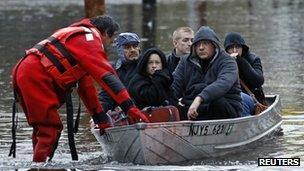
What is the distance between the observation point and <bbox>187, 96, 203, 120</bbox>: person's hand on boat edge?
11062 mm

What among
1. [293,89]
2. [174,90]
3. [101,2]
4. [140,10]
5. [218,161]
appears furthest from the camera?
[140,10]

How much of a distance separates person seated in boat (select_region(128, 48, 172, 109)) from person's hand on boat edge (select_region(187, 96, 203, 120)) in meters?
0.51

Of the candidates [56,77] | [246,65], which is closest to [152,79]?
[56,77]

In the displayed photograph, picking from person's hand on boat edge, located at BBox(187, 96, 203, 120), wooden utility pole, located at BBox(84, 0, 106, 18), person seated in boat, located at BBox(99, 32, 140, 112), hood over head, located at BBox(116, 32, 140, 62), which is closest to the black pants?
person's hand on boat edge, located at BBox(187, 96, 203, 120)

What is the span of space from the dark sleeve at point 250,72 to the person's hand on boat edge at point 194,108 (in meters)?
2.05

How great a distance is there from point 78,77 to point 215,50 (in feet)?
6.25

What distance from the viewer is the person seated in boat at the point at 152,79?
1145cm

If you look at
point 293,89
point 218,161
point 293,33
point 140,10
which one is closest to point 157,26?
point 293,33

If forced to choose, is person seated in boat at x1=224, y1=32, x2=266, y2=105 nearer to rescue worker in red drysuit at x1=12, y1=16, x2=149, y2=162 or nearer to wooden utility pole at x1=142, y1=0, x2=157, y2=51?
rescue worker in red drysuit at x1=12, y1=16, x2=149, y2=162

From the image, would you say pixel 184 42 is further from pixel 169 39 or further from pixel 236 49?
pixel 169 39

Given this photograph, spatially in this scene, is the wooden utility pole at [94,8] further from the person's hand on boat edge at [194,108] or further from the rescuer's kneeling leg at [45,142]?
the rescuer's kneeling leg at [45,142]

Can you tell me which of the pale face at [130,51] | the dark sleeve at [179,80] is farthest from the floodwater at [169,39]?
the pale face at [130,51]

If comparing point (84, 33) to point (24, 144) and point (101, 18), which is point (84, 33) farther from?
point (24, 144)

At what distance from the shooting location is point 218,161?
11.1 m
